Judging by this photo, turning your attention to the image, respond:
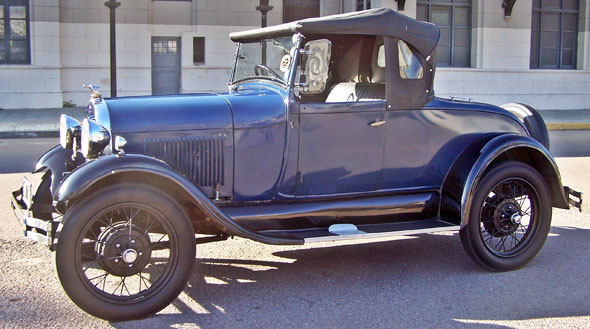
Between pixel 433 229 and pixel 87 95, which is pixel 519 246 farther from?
pixel 87 95

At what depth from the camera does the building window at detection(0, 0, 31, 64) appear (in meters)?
17.2

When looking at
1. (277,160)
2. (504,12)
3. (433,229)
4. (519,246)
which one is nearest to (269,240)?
(277,160)

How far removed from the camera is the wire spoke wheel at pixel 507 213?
5.22 m

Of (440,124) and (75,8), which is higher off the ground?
(75,8)

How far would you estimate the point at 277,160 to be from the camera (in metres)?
4.86

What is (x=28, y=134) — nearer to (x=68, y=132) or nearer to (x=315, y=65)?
(x=68, y=132)

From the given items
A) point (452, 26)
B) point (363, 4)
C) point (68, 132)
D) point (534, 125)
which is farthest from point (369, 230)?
point (452, 26)

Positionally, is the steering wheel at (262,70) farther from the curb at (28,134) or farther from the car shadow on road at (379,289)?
the curb at (28,134)

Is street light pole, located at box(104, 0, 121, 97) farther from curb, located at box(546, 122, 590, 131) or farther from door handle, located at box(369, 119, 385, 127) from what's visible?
door handle, located at box(369, 119, 385, 127)

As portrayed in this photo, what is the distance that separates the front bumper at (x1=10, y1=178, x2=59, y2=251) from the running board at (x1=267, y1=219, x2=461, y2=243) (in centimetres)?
157

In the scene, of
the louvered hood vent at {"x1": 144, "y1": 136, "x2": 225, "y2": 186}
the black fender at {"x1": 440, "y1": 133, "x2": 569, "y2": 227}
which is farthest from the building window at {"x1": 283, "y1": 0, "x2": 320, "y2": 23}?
the louvered hood vent at {"x1": 144, "y1": 136, "x2": 225, "y2": 186}

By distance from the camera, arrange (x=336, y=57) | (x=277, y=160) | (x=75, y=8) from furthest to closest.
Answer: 1. (x=75, y=8)
2. (x=336, y=57)
3. (x=277, y=160)

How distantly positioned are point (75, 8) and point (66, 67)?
1.55 metres

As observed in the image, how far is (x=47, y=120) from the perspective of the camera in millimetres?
15133
